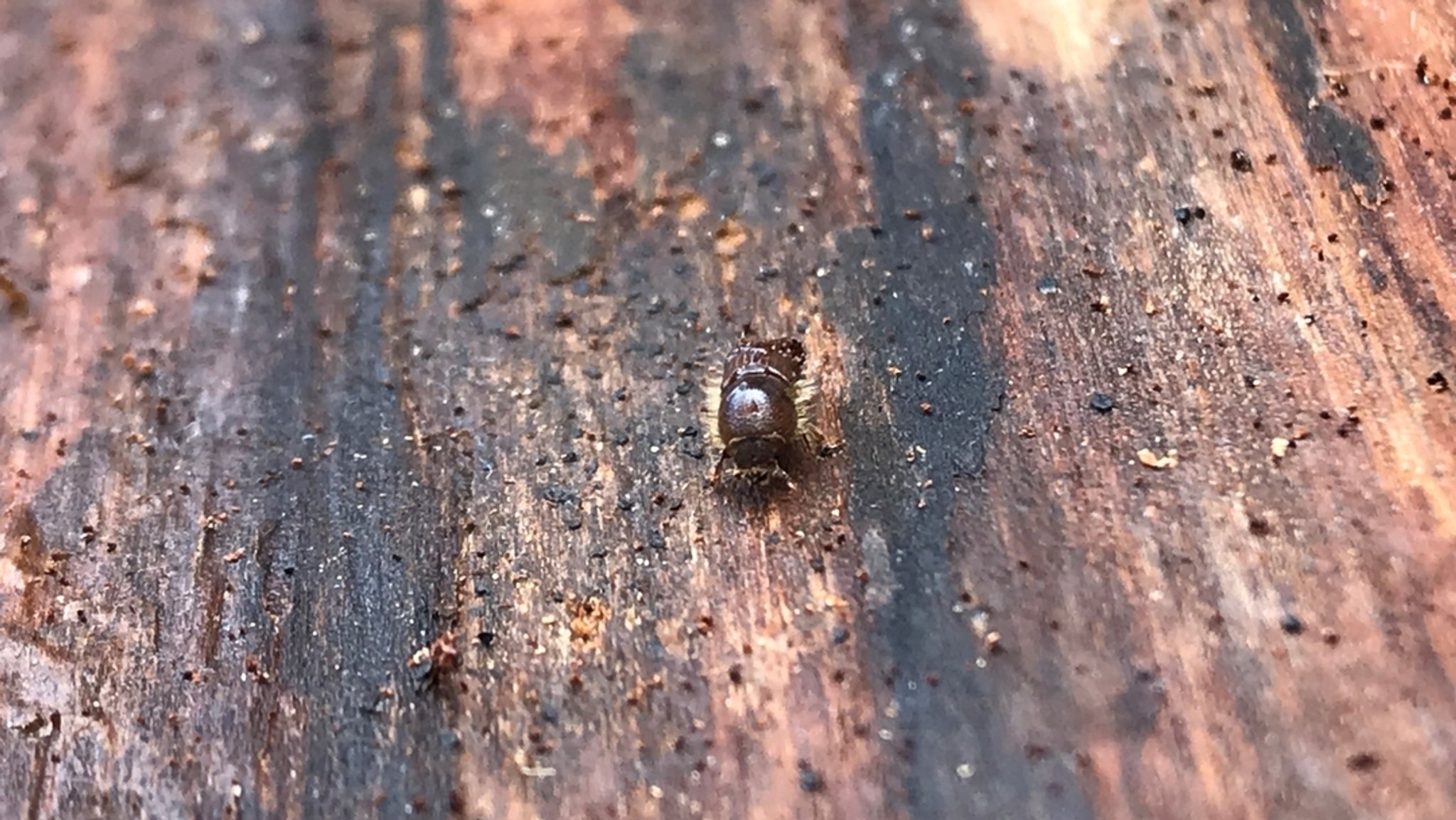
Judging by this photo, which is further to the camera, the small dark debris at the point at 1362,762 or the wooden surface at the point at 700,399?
the wooden surface at the point at 700,399

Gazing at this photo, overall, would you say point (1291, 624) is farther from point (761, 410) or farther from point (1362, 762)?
point (761, 410)

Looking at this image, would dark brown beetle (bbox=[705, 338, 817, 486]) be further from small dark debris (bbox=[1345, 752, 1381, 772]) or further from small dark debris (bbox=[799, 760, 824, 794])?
small dark debris (bbox=[1345, 752, 1381, 772])

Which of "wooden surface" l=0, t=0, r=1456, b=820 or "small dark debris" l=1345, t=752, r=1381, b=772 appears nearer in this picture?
"small dark debris" l=1345, t=752, r=1381, b=772

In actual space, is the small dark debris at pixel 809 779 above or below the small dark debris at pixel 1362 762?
below

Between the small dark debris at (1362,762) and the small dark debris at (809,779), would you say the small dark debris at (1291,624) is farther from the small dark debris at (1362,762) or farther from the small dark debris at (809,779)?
the small dark debris at (809,779)

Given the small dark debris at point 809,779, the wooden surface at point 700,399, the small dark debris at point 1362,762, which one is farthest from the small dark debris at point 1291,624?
the small dark debris at point 809,779

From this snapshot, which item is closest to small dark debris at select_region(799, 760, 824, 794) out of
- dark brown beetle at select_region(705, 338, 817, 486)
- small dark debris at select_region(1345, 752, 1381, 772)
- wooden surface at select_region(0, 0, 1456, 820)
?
wooden surface at select_region(0, 0, 1456, 820)

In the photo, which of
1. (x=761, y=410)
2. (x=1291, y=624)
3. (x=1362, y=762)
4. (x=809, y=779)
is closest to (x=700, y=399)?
(x=761, y=410)
